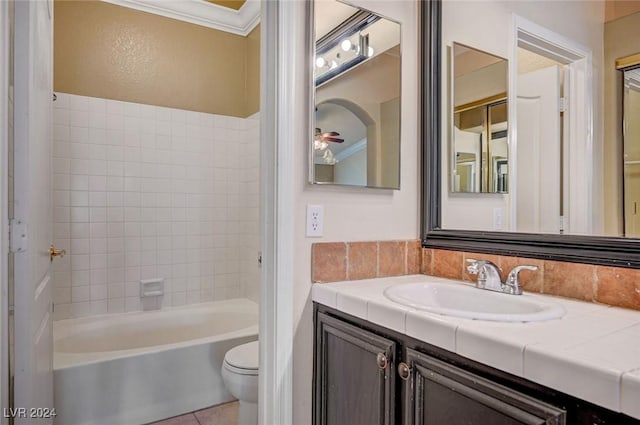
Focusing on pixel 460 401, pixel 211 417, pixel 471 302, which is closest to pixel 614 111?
pixel 471 302

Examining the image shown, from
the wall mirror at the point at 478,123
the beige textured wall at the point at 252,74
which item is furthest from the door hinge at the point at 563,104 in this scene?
the beige textured wall at the point at 252,74

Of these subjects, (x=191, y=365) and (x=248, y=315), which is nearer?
(x=191, y=365)

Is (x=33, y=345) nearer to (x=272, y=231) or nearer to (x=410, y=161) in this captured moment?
(x=272, y=231)

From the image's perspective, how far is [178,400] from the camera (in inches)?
87.0

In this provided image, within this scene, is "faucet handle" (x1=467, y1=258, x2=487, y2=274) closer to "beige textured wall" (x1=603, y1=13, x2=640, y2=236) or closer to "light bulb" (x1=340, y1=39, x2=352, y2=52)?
"beige textured wall" (x1=603, y1=13, x2=640, y2=236)

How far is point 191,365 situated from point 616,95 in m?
2.28

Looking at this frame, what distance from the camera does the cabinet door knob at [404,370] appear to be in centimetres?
102

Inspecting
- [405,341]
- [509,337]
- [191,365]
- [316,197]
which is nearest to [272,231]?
[316,197]

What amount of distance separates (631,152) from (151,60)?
2834 millimetres

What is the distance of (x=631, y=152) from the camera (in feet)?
3.61

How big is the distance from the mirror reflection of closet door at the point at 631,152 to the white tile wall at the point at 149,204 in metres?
2.34

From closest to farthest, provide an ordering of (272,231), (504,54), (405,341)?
1. (405,341)
2. (272,231)
3. (504,54)

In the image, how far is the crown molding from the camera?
276 centimetres

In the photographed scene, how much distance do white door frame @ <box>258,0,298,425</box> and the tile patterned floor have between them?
2.96ft
